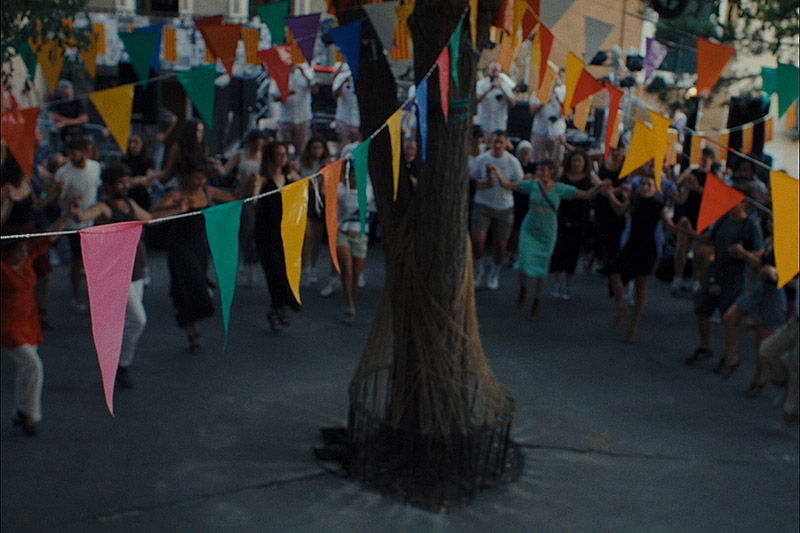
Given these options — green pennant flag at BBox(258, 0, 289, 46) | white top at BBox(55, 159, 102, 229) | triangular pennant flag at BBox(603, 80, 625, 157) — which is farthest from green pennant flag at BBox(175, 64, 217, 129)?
triangular pennant flag at BBox(603, 80, 625, 157)

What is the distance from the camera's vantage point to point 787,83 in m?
6.68

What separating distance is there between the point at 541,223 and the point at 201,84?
3700mm

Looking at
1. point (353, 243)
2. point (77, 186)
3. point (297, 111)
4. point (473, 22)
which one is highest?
point (473, 22)

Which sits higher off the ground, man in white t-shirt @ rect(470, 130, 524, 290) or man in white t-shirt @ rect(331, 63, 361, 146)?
man in white t-shirt @ rect(331, 63, 361, 146)

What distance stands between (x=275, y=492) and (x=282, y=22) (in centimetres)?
439

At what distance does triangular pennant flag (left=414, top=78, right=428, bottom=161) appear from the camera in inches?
180

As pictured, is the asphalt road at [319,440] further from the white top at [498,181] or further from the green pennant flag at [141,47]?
the green pennant flag at [141,47]

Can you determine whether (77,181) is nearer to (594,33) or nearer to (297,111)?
(297,111)

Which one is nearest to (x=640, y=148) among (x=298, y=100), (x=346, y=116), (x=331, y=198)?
(x=331, y=198)

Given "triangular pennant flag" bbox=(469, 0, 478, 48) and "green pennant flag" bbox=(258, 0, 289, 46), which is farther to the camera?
"green pennant flag" bbox=(258, 0, 289, 46)

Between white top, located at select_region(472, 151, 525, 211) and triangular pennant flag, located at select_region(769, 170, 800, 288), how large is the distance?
4875mm

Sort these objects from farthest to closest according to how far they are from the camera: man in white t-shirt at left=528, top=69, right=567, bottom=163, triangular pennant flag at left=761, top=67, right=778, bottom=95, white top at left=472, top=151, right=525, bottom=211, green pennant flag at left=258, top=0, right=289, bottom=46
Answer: man in white t-shirt at left=528, top=69, right=567, bottom=163, white top at left=472, top=151, right=525, bottom=211, triangular pennant flag at left=761, top=67, right=778, bottom=95, green pennant flag at left=258, top=0, right=289, bottom=46

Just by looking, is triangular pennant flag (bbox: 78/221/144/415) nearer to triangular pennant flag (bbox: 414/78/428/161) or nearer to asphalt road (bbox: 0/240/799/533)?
asphalt road (bbox: 0/240/799/533)

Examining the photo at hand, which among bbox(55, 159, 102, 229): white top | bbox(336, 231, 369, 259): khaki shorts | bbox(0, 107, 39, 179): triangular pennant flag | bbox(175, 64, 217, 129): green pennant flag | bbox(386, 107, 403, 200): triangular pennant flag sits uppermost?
bbox(175, 64, 217, 129): green pennant flag
